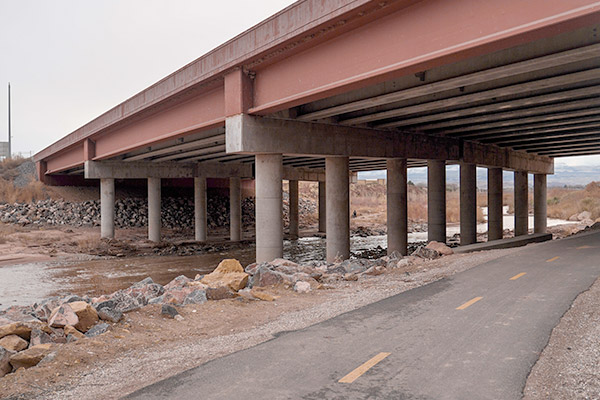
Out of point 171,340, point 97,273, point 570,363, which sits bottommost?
point 97,273

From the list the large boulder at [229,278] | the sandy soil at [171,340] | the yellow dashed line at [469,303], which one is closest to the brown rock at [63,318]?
the sandy soil at [171,340]

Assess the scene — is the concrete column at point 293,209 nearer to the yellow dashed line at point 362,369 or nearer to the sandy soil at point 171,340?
the sandy soil at point 171,340

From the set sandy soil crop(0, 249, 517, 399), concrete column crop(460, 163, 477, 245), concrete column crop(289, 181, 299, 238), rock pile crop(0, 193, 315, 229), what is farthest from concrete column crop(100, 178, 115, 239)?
sandy soil crop(0, 249, 517, 399)

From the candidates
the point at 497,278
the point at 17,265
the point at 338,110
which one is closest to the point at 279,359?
the point at 497,278

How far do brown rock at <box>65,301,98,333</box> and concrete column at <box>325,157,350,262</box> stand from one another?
13788 millimetres

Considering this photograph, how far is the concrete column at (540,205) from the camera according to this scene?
39.3 m

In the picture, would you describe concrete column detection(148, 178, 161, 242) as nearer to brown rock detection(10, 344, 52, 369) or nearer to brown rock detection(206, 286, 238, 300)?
brown rock detection(206, 286, 238, 300)

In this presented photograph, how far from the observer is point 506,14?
9.16 meters

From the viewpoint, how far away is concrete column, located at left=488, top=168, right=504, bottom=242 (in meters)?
33.6

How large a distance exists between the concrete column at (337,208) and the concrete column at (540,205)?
82.3 feet

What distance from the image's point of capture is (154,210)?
1467 inches

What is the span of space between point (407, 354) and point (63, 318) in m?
5.54

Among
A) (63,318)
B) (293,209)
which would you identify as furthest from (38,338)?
(293,209)

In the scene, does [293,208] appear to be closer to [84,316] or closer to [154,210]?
[154,210]
